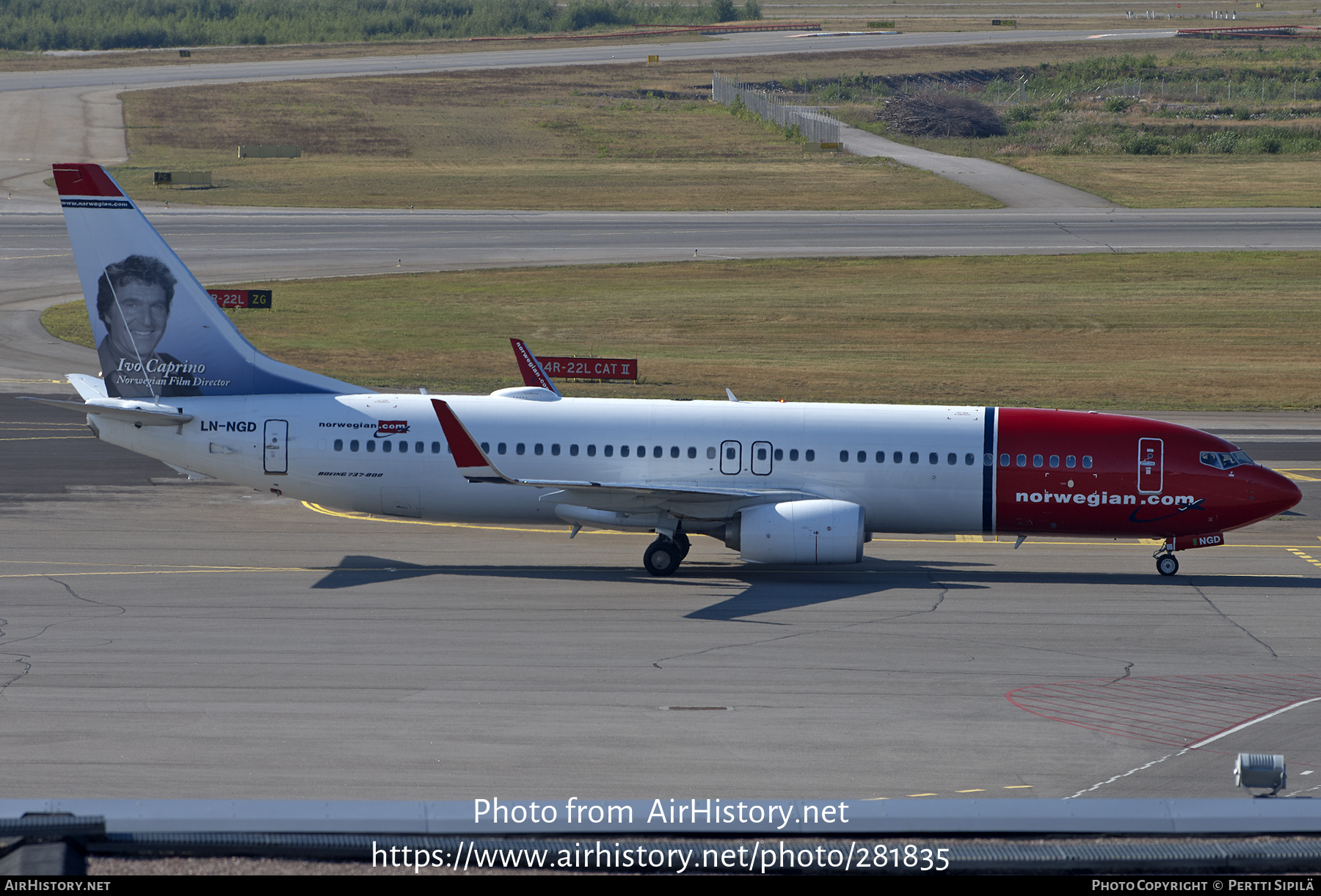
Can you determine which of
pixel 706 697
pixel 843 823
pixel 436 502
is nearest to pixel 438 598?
pixel 436 502

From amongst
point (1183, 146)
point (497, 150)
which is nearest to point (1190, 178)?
point (1183, 146)

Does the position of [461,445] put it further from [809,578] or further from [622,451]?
[809,578]

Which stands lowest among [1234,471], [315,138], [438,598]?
[438,598]

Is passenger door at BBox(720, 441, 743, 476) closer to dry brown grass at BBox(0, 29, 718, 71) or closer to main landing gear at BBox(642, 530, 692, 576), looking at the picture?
main landing gear at BBox(642, 530, 692, 576)

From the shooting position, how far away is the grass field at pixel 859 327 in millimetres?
56438

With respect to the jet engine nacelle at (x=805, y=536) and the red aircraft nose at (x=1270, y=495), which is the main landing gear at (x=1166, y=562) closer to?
the red aircraft nose at (x=1270, y=495)

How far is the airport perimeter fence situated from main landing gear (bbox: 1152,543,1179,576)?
91828 millimetres

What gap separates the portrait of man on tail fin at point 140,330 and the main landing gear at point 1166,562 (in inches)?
1028

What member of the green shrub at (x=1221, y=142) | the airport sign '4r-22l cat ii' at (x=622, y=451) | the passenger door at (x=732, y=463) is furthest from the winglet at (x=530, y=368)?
the green shrub at (x=1221, y=142)

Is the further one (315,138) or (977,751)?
(315,138)

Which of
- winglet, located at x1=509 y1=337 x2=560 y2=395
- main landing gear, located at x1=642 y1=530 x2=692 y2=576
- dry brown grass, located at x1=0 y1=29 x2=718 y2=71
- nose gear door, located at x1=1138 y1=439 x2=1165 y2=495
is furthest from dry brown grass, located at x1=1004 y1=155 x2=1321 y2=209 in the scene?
dry brown grass, located at x1=0 y1=29 x2=718 y2=71

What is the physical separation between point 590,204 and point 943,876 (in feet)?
300

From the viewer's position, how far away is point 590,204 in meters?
99.8

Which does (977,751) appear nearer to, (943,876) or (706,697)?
(706,697)
